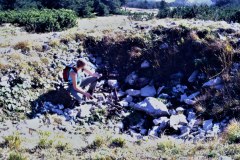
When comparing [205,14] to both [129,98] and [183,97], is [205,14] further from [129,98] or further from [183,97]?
[129,98]

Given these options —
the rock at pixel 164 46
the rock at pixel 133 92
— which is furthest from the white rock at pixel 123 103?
the rock at pixel 164 46

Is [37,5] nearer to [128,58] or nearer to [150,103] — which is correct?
[128,58]

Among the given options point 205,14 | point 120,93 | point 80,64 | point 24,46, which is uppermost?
point 205,14

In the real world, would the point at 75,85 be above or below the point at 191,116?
above

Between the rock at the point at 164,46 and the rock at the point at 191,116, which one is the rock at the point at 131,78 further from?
the rock at the point at 191,116

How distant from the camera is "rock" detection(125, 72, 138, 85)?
44.9 feet

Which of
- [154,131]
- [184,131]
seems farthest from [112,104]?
[184,131]

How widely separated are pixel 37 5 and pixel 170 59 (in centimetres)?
1701

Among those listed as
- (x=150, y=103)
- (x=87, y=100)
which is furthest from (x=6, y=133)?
(x=150, y=103)

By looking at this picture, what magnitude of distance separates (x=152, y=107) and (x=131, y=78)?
2489mm

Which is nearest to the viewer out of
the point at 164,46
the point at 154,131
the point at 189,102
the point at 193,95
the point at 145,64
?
the point at 154,131

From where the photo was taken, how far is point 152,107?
11.5 meters

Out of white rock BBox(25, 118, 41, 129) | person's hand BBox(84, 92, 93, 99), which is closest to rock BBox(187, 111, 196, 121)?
person's hand BBox(84, 92, 93, 99)

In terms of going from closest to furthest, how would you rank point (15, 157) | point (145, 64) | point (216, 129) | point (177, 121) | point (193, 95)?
point (15, 157)
point (216, 129)
point (177, 121)
point (193, 95)
point (145, 64)
